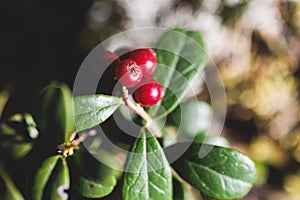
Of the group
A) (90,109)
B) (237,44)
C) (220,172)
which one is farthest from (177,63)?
(237,44)

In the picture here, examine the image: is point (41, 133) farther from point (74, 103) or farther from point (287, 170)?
point (287, 170)

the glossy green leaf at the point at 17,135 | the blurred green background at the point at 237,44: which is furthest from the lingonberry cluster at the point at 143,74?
the blurred green background at the point at 237,44

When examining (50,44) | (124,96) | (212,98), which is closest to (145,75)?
(124,96)

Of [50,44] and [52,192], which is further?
[50,44]

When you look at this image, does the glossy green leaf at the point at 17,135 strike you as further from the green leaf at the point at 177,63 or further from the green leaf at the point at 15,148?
the green leaf at the point at 177,63

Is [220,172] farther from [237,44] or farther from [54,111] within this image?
[237,44]

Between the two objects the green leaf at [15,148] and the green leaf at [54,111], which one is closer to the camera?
the green leaf at [54,111]

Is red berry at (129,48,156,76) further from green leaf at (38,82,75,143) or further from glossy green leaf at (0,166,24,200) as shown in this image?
glossy green leaf at (0,166,24,200)
